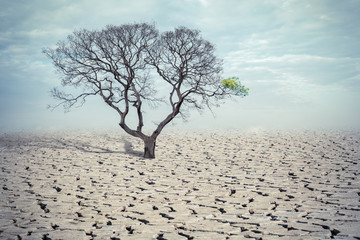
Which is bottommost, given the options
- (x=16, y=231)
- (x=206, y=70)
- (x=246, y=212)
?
(x=16, y=231)

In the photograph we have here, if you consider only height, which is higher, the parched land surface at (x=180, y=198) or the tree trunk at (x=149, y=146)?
the tree trunk at (x=149, y=146)

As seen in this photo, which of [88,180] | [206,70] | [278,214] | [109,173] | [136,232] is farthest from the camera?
[206,70]

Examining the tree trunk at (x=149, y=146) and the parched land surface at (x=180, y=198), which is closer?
the parched land surface at (x=180, y=198)

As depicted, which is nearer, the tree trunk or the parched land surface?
the parched land surface

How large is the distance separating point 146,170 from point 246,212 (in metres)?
4.19

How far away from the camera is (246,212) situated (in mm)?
4555

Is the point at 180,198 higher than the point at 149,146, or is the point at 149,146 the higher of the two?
the point at 149,146

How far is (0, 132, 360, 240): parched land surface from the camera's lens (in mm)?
3850

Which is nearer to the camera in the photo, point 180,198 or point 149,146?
point 180,198

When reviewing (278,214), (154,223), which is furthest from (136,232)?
(278,214)

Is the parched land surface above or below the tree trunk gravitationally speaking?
below

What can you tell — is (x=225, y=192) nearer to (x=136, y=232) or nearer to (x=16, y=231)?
(x=136, y=232)

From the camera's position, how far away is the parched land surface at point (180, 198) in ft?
12.6

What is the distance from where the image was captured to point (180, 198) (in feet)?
17.7
